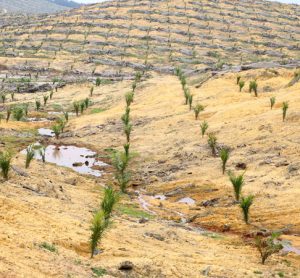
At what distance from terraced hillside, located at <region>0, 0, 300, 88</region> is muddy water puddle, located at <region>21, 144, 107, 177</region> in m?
37.6

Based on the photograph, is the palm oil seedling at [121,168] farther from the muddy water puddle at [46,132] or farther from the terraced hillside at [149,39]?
the terraced hillside at [149,39]

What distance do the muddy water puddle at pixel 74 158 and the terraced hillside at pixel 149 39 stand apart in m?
37.6

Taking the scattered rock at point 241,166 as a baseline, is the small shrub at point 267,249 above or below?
above

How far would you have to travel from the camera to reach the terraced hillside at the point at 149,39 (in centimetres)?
8012

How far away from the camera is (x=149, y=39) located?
98.1 m

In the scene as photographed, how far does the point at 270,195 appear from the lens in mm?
22328

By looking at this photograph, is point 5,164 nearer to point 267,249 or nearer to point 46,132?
point 267,249

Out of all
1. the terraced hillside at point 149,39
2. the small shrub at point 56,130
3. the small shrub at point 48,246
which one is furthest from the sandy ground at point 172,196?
the terraced hillside at point 149,39

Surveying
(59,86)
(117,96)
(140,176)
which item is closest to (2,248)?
(140,176)

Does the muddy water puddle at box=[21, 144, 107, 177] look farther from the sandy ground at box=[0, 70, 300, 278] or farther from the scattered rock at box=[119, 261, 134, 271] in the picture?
the scattered rock at box=[119, 261, 134, 271]

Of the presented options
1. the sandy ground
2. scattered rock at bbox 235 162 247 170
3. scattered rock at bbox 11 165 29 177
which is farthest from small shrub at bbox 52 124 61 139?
scattered rock at bbox 235 162 247 170

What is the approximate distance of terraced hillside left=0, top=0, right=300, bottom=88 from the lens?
8012cm

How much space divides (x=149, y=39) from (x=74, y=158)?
69.8 m

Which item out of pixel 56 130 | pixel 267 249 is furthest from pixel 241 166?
pixel 56 130
